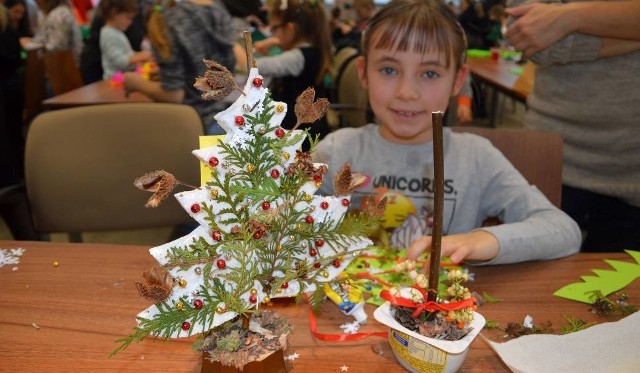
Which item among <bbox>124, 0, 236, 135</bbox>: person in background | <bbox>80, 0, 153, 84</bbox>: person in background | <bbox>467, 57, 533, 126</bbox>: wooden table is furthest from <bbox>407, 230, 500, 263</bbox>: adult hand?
<bbox>80, 0, 153, 84</bbox>: person in background

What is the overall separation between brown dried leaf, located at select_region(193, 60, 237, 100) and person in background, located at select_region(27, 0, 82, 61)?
483 cm

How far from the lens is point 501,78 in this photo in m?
3.73

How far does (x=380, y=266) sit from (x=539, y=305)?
296 mm

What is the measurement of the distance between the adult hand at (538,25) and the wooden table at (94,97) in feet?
6.75

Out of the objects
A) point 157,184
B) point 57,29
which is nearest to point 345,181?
point 157,184

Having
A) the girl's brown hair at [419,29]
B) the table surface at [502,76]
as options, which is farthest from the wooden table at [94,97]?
the table surface at [502,76]

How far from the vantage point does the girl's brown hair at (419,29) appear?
136cm

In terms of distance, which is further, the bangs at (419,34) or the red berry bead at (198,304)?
the bangs at (419,34)

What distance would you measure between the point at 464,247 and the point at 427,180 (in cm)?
47

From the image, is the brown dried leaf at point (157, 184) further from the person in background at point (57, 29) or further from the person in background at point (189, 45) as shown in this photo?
the person in background at point (57, 29)

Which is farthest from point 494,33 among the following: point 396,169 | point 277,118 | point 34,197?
point 277,118

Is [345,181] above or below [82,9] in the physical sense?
below

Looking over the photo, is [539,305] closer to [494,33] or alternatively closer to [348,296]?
[348,296]

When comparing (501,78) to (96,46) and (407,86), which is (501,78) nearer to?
(407,86)
